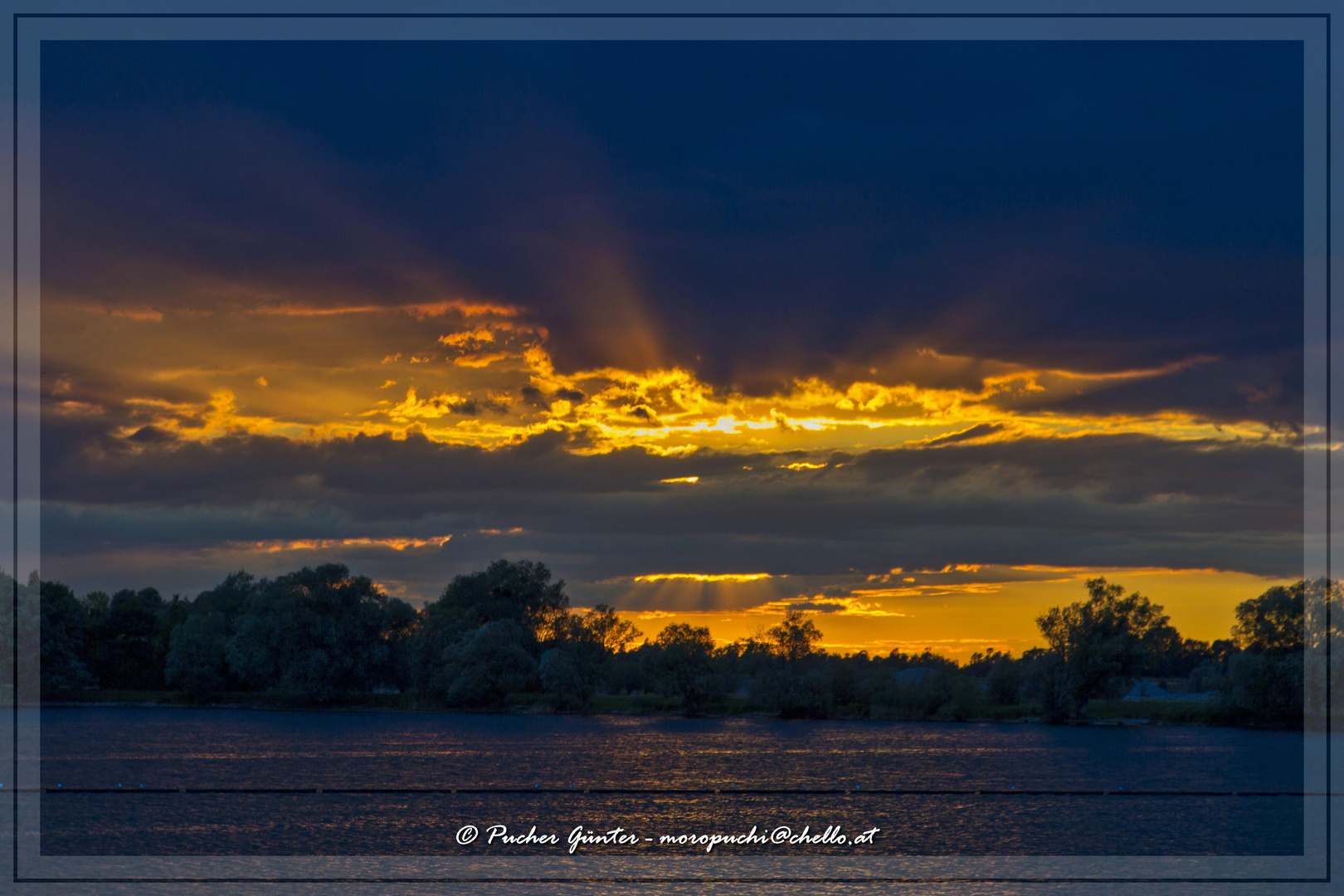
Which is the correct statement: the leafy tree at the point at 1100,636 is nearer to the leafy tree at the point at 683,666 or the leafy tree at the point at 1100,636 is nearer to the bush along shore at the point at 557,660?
the bush along shore at the point at 557,660

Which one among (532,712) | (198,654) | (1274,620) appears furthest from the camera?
(198,654)

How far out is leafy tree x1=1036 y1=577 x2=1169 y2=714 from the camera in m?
132

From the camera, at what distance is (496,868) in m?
40.6

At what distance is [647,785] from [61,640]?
101 meters

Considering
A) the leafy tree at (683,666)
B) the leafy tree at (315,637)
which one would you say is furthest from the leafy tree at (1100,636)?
the leafy tree at (315,637)

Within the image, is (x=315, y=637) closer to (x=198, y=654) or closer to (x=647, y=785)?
(x=198, y=654)

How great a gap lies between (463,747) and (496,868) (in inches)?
2395

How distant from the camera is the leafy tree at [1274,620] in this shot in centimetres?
12281

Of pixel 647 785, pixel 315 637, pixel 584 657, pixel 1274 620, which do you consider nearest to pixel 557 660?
pixel 584 657

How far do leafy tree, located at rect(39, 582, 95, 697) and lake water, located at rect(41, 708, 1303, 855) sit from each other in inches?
510

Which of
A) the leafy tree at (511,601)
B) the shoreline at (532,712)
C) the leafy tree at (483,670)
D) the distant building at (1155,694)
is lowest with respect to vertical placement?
the shoreline at (532,712)

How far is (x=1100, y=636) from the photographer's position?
13300cm

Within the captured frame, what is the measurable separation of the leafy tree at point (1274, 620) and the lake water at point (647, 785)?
34.1 feet

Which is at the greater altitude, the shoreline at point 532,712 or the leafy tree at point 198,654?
the leafy tree at point 198,654
